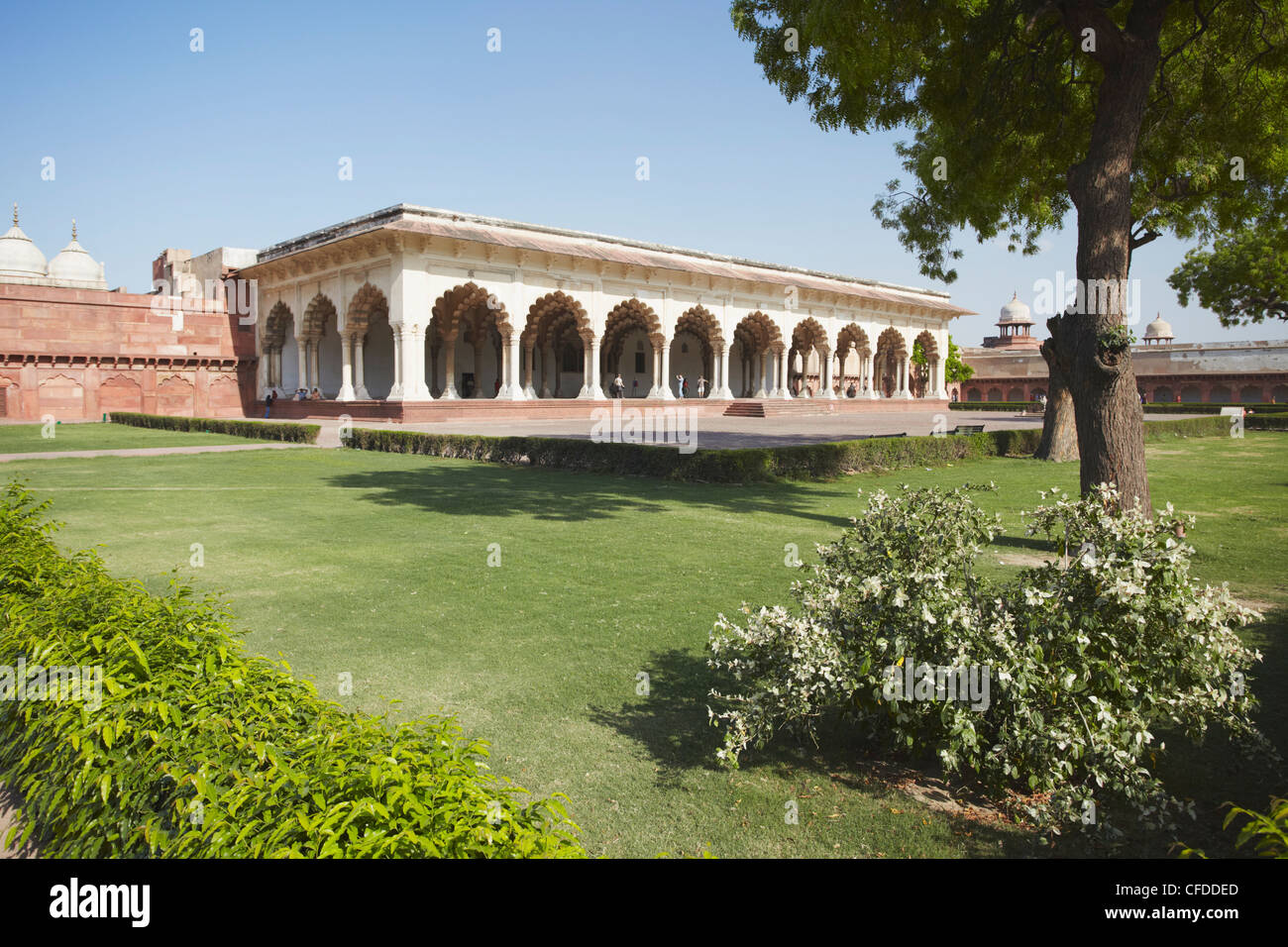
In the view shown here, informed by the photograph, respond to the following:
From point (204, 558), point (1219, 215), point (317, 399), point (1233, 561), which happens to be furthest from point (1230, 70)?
point (317, 399)

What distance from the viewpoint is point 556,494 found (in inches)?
399

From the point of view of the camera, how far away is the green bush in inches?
67.4

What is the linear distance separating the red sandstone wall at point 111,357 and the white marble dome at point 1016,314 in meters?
52.0

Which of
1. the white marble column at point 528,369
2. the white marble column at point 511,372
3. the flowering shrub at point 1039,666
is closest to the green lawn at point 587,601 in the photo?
the flowering shrub at point 1039,666

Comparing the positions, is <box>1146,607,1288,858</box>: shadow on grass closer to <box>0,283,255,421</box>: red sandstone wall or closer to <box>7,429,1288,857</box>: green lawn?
<box>7,429,1288,857</box>: green lawn

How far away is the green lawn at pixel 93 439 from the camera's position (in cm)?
1650

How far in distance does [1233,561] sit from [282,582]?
7.57m

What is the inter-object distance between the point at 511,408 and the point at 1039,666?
22.0 meters

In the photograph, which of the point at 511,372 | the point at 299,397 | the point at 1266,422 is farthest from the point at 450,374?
the point at 1266,422
